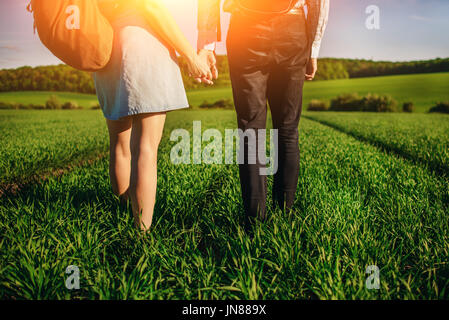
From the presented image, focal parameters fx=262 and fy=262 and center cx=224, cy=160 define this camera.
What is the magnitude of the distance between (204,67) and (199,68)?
0.04 meters

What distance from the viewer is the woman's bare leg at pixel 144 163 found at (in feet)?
5.22

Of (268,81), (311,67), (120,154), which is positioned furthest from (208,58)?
(120,154)

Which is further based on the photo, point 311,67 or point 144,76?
point 311,67

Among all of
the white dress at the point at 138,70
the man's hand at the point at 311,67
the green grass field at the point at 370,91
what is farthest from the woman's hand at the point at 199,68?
the green grass field at the point at 370,91

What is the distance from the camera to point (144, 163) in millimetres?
1623

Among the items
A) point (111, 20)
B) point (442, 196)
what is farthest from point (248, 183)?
point (442, 196)

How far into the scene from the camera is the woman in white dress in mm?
1485

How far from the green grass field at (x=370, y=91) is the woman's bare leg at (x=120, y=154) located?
46.7 m

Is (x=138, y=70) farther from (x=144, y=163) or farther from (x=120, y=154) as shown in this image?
(x=120, y=154)

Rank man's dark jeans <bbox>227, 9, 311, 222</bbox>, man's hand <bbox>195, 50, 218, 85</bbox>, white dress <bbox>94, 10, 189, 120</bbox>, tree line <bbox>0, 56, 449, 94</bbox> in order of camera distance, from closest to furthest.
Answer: white dress <bbox>94, 10, 189, 120</bbox>, man's dark jeans <bbox>227, 9, 311, 222</bbox>, man's hand <bbox>195, 50, 218, 85</bbox>, tree line <bbox>0, 56, 449, 94</bbox>

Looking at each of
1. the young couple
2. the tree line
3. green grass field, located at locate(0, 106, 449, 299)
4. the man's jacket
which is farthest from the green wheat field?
the tree line

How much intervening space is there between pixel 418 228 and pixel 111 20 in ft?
7.57

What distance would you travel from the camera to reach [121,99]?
1.52 m

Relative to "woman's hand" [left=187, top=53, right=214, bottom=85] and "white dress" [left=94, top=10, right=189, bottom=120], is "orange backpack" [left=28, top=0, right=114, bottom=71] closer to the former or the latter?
"white dress" [left=94, top=10, right=189, bottom=120]
